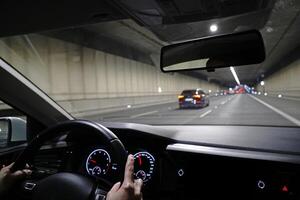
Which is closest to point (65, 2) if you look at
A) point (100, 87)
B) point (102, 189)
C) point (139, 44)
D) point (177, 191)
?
point (102, 189)

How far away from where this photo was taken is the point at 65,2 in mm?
3025

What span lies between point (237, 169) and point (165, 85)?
327 inches

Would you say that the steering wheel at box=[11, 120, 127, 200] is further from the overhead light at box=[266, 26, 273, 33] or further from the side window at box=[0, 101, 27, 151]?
the overhead light at box=[266, 26, 273, 33]

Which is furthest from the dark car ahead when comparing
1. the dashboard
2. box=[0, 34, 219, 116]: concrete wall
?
the dashboard

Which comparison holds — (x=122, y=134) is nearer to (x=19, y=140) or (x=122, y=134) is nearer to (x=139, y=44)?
(x=19, y=140)

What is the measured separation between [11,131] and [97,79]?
11375mm

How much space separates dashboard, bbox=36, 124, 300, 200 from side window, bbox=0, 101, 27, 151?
0.75 metres

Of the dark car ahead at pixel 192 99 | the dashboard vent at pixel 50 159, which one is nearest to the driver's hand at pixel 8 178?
the dashboard vent at pixel 50 159

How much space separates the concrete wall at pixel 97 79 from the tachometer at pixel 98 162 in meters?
7.47

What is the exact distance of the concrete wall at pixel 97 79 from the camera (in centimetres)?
1176

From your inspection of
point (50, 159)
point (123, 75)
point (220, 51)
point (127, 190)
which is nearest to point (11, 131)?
point (50, 159)

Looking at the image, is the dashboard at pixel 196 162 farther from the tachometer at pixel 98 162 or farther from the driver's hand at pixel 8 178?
the driver's hand at pixel 8 178

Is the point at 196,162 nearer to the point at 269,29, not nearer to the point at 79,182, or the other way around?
the point at 79,182

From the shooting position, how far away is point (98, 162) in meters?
3.15
